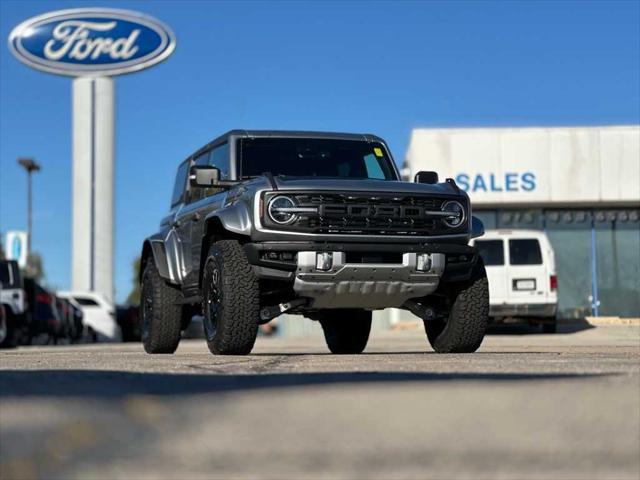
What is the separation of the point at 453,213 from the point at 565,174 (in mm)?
21560

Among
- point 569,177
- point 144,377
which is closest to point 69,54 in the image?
point 569,177

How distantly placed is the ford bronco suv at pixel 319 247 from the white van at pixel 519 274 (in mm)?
10862

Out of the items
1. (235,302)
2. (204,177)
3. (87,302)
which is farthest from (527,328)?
(235,302)

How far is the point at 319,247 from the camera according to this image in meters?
7.03

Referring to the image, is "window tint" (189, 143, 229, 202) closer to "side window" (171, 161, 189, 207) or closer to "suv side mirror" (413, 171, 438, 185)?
"side window" (171, 161, 189, 207)

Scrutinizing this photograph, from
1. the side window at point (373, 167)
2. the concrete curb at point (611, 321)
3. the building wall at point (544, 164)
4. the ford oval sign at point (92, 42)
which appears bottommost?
the concrete curb at point (611, 321)

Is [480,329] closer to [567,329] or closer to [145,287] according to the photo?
[145,287]

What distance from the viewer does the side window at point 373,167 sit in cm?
874

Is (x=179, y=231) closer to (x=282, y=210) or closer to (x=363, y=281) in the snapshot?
(x=282, y=210)

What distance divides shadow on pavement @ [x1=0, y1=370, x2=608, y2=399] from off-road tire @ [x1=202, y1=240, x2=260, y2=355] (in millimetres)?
3418

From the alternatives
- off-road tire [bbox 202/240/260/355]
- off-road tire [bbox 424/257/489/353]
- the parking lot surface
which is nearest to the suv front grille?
off-road tire [bbox 202/240/260/355]

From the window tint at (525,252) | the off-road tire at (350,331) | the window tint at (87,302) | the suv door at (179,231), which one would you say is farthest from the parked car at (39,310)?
the off-road tire at (350,331)

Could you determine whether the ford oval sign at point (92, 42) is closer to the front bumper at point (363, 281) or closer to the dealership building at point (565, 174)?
the dealership building at point (565, 174)

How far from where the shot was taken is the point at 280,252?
23.3 feet
